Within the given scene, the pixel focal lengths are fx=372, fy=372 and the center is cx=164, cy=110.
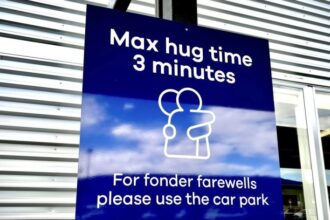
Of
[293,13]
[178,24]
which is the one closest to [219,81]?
[178,24]

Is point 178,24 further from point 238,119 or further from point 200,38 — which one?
point 238,119

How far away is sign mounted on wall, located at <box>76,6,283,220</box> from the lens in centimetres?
135

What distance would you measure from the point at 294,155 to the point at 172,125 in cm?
275

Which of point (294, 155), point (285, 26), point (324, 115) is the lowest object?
point (294, 155)

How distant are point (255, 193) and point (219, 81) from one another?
496 millimetres

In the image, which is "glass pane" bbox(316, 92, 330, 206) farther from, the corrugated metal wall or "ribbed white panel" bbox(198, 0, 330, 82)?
the corrugated metal wall

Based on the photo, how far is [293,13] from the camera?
4.18 m

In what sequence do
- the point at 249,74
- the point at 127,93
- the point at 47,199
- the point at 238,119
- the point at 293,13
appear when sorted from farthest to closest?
the point at 293,13
the point at 47,199
the point at 249,74
the point at 238,119
the point at 127,93

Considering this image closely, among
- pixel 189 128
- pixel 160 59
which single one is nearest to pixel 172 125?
pixel 189 128

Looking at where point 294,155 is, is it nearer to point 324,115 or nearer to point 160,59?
point 324,115

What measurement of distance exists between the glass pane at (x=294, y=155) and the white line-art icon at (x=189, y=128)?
2383mm

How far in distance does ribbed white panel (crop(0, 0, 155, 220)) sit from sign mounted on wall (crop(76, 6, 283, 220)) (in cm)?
142

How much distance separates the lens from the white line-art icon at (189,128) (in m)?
1.45

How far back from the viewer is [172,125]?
147 centimetres
